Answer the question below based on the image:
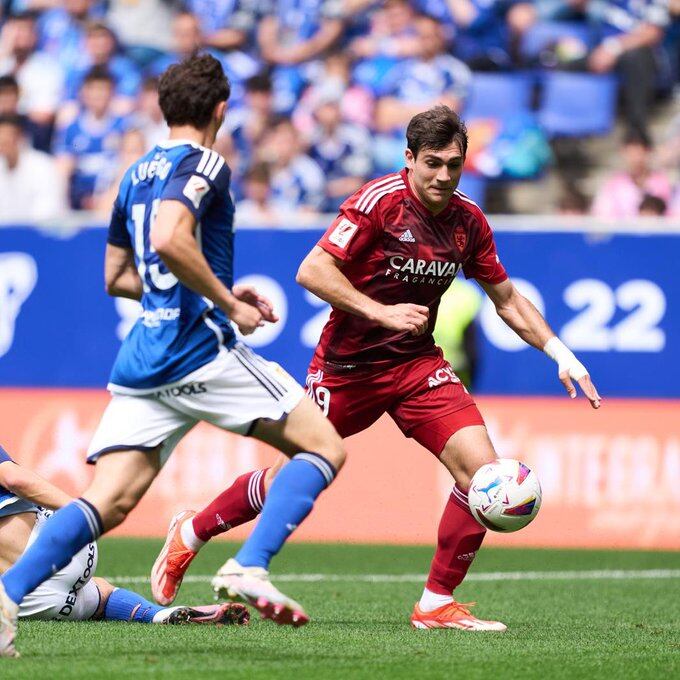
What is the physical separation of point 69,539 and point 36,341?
8.63 metres

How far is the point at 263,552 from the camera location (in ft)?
16.8

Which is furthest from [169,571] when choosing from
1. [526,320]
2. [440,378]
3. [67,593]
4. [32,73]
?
[32,73]

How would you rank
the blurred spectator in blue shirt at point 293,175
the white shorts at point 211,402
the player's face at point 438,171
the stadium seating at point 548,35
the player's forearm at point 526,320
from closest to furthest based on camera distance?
1. the white shorts at point 211,402
2. the player's face at point 438,171
3. the player's forearm at point 526,320
4. the blurred spectator in blue shirt at point 293,175
5. the stadium seating at point 548,35

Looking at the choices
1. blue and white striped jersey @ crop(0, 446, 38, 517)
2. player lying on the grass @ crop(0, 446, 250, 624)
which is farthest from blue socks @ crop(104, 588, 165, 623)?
blue and white striped jersey @ crop(0, 446, 38, 517)

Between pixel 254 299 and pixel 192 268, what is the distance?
0.32 meters

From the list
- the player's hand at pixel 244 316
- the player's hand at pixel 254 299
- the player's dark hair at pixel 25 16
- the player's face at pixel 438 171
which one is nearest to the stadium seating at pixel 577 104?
the player's dark hair at pixel 25 16

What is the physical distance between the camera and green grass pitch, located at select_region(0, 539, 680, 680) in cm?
516

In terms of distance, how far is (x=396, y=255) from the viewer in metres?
6.76

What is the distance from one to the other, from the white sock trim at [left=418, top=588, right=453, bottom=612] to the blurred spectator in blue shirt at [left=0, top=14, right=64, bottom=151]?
9751mm

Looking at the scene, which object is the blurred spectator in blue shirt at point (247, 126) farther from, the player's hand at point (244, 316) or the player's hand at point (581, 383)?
the player's hand at point (244, 316)

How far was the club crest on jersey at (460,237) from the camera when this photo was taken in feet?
22.4

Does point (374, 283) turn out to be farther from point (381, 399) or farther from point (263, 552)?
point (263, 552)

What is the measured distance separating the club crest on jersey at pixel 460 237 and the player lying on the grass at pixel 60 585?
1991 mm

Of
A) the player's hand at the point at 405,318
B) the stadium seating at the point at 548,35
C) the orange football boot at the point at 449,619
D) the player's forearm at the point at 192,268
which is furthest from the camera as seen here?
the stadium seating at the point at 548,35
